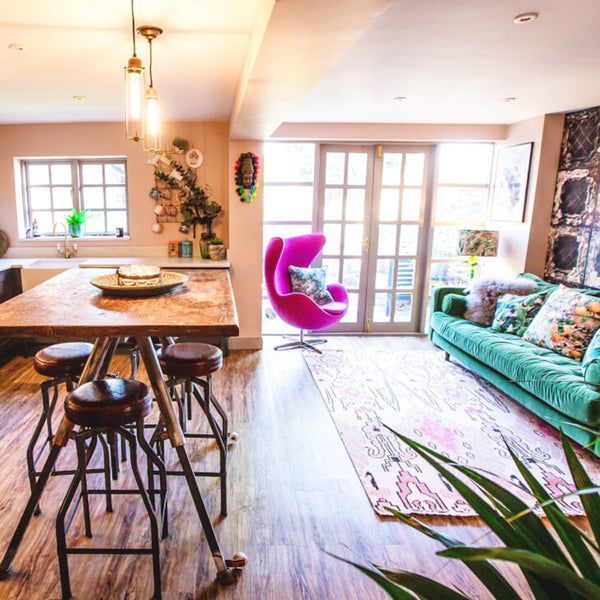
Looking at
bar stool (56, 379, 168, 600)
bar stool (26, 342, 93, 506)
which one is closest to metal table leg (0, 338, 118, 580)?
bar stool (56, 379, 168, 600)

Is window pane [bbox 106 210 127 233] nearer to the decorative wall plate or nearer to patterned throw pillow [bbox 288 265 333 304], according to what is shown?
the decorative wall plate

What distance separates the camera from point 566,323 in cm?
341

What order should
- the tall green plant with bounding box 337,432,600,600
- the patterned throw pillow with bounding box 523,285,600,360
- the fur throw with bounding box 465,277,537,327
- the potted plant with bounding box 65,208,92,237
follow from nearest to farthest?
the tall green plant with bounding box 337,432,600,600, the patterned throw pillow with bounding box 523,285,600,360, the fur throw with bounding box 465,277,537,327, the potted plant with bounding box 65,208,92,237

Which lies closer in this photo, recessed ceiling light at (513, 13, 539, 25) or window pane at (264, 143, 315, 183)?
recessed ceiling light at (513, 13, 539, 25)

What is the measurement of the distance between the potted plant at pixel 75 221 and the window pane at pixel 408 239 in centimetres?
359

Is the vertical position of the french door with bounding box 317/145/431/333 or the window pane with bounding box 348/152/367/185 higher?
the window pane with bounding box 348/152/367/185

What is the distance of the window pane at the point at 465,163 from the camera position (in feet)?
16.7

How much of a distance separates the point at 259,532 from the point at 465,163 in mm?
4525

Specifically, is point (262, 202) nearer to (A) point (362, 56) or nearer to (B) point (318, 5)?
(A) point (362, 56)

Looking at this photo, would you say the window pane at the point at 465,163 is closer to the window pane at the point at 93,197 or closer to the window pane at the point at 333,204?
the window pane at the point at 333,204

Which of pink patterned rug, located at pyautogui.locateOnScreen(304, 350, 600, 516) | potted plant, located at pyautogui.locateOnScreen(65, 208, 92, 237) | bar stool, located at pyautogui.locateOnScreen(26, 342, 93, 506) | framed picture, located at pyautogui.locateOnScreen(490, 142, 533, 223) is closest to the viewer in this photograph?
bar stool, located at pyautogui.locateOnScreen(26, 342, 93, 506)

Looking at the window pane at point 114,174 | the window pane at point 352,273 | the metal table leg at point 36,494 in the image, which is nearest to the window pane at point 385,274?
the window pane at point 352,273

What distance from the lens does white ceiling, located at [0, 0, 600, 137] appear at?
187 centimetres

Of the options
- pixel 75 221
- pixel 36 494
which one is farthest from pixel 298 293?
pixel 36 494
